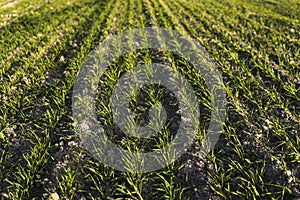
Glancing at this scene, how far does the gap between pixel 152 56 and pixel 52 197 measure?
4429mm

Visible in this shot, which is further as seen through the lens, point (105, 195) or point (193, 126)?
point (193, 126)

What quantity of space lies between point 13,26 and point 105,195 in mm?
8676

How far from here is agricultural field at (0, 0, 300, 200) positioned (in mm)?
3420

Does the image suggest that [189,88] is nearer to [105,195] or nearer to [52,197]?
[105,195]

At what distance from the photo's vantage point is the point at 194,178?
3557 mm

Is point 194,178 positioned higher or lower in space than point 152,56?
lower

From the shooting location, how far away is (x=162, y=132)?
4.36 m

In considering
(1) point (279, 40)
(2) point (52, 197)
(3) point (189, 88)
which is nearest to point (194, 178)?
(2) point (52, 197)

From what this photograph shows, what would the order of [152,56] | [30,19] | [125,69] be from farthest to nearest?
[30,19] → [152,56] → [125,69]

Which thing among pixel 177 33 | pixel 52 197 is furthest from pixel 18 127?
pixel 177 33

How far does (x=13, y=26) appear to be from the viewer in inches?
396

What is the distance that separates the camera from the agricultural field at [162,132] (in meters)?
3.42


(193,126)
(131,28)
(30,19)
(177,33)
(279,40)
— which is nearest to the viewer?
(193,126)

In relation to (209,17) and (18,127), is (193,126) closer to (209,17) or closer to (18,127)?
(18,127)
